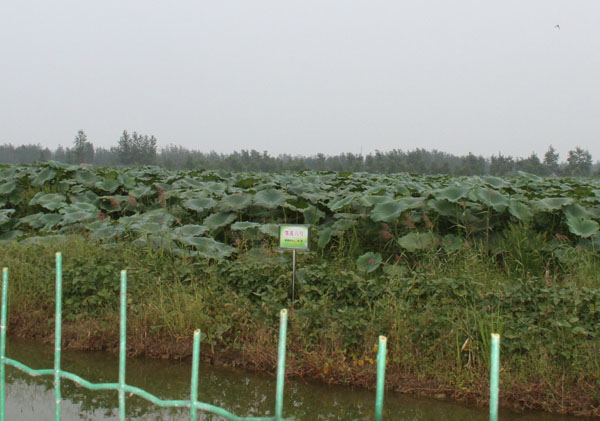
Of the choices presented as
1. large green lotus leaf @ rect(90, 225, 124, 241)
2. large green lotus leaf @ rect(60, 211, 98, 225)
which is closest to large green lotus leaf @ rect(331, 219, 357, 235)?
large green lotus leaf @ rect(90, 225, 124, 241)

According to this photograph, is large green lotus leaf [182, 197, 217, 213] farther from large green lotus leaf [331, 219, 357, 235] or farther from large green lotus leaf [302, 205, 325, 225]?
large green lotus leaf [331, 219, 357, 235]

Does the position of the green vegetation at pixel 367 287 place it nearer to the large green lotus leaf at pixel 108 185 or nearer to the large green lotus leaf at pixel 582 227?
the large green lotus leaf at pixel 582 227

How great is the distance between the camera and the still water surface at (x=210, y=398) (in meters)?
2.82

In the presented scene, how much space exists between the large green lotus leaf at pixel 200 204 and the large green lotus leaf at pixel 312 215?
1.22 m

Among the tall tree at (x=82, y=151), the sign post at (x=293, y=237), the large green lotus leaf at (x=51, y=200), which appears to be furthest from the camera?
the tall tree at (x=82, y=151)

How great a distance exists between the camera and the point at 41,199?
7633mm

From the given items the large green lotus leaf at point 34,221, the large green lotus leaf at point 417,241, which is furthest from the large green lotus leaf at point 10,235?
the large green lotus leaf at point 417,241

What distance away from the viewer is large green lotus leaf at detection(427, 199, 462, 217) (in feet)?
16.7

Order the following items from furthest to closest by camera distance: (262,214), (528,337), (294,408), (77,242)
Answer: (262,214) < (77,242) < (528,337) < (294,408)

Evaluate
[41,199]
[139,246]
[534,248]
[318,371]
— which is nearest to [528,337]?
[318,371]

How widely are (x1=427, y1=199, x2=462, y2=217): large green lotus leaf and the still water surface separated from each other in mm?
2420

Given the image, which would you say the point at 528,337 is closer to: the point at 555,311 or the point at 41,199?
the point at 555,311

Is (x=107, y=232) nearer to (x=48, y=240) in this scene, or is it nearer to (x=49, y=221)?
(x=48, y=240)

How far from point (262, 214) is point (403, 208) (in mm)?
1854
